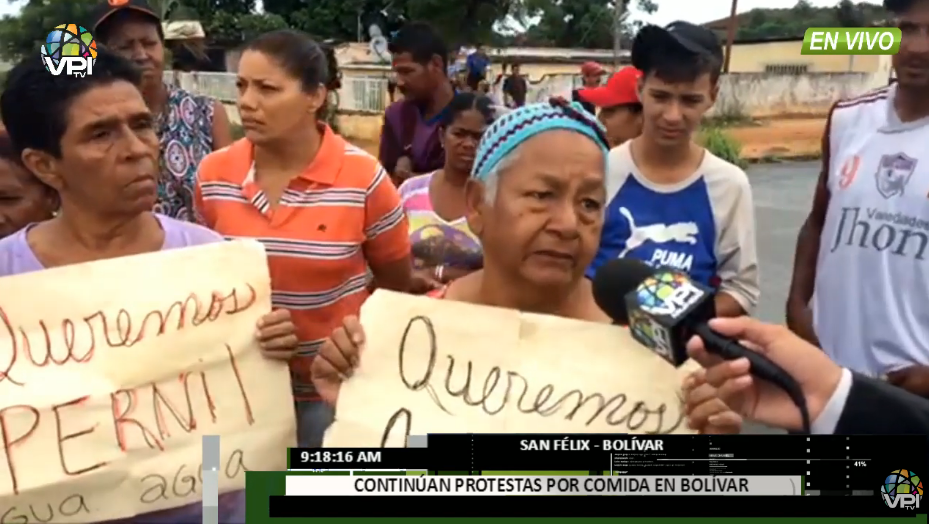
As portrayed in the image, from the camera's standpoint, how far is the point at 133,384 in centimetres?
157

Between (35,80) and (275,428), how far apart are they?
762 millimetres

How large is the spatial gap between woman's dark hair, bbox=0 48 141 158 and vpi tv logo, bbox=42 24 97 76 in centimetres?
1

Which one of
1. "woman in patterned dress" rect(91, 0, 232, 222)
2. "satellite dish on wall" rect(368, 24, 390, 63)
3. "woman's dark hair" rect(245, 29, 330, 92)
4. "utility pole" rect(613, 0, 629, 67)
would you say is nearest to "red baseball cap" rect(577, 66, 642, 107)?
"utility pole" rect(613, 0, 629, 67)

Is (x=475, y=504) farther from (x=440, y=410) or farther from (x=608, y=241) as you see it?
(x=608, y=241)

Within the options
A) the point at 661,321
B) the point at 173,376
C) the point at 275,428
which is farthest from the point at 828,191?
the point at 173,376

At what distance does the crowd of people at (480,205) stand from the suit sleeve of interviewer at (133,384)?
0.22 feet

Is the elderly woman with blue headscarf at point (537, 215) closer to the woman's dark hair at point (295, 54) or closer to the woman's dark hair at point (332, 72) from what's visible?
the woman's dark hair at point (295, 54)

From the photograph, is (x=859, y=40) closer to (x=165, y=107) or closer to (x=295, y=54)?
(x=295, y=54)

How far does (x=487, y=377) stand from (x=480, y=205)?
310mm

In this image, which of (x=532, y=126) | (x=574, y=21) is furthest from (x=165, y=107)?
(x=574, y=21)

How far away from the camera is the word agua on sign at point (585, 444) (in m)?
1.42

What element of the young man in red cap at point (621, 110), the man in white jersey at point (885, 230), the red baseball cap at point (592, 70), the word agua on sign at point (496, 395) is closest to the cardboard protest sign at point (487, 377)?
the word agua on sign at point (496, 395)

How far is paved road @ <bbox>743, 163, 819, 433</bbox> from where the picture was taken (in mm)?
5832

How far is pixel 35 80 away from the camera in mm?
1639
